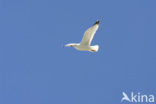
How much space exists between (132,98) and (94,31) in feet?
7.24

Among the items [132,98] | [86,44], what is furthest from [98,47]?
[132,98]

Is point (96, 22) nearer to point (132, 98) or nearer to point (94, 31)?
point (94, 31)

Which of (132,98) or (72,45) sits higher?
(72,45)

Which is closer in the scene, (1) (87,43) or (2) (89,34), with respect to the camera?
(2) (89,34)

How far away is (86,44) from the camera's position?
18.2m

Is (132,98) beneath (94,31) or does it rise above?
beneath

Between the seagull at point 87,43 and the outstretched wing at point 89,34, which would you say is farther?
the seagull at point 87,43

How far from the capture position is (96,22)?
1750cm

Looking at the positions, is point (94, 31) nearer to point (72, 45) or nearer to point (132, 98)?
point (72, 45)

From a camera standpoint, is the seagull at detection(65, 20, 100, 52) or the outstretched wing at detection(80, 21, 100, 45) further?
the seagull at detection(65, 20, 100, 52)

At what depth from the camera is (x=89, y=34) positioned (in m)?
17.9

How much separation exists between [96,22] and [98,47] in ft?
3.01

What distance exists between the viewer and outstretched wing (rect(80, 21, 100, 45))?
17641mm

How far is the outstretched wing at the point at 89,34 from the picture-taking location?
1764cm
